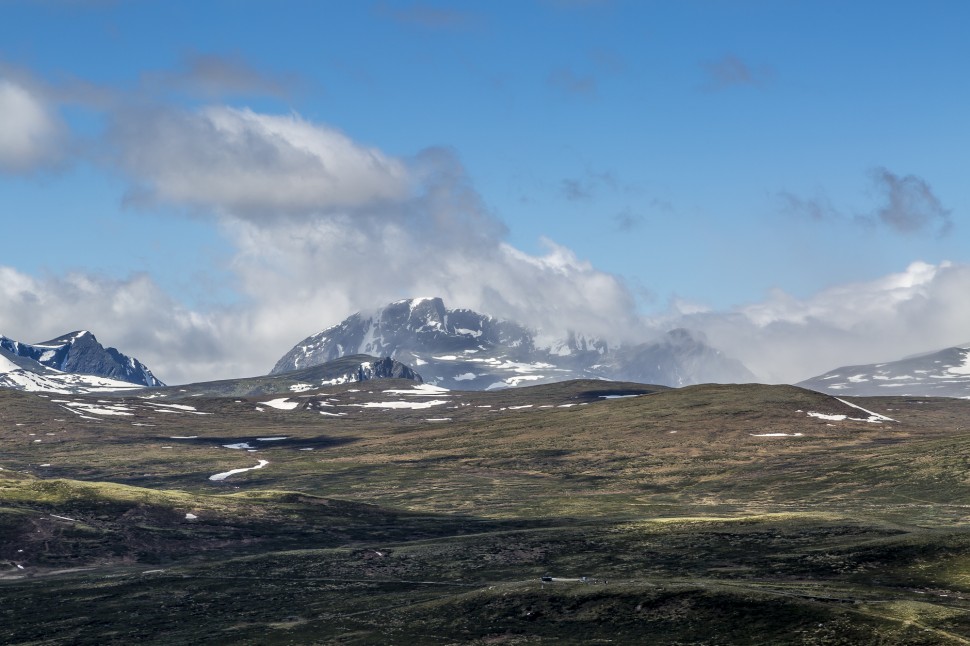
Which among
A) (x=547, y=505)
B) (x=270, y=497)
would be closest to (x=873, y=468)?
(x=547, y=505)

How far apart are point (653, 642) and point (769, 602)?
898cm

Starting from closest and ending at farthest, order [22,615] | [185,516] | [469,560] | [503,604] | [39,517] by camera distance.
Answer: [503,604]
[22,615]
[469,560]
[39,517]
[185,516]

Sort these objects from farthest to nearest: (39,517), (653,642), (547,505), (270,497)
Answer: (547,505) < (270,497) < (39,517) < (653,642)

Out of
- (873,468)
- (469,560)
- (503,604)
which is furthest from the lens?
(873,468)

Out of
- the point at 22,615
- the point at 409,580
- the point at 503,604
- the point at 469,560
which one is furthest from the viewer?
Result: the point at 469,560

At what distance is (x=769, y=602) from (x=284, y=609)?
4089 centimetres

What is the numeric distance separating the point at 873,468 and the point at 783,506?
3636 centimetres

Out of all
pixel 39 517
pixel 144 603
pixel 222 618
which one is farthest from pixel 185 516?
pixel 222 618

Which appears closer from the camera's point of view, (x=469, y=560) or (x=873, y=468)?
(x=469, y=560)

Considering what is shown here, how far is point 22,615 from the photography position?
314 ft

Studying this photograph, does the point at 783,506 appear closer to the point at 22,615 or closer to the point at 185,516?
the point at 185,516

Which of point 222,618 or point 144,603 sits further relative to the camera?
point 144,603

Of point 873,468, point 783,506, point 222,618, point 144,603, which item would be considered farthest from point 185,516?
point 873,468

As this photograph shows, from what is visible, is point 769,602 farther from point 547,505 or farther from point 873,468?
point 873,468
